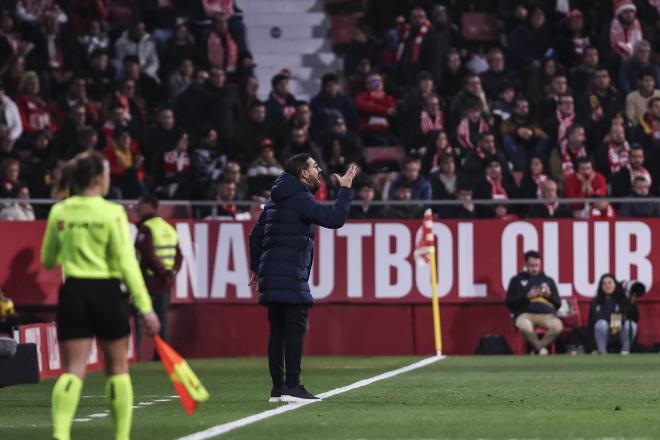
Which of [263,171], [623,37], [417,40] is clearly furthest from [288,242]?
[623,37]

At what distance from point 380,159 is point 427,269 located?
3.17 m

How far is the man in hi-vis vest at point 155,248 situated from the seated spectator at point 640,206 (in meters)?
6.13

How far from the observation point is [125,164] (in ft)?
85.2

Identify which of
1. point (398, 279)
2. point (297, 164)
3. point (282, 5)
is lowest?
point (398, 279)

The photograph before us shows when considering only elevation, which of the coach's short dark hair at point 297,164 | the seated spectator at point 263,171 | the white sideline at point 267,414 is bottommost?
the white sideline at point 267,414

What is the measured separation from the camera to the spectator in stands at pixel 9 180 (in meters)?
24.4

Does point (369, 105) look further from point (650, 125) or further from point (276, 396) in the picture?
point (276, 396)

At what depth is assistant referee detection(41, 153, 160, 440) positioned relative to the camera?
1032cm

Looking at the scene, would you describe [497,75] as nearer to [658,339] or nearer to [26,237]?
[658,339]

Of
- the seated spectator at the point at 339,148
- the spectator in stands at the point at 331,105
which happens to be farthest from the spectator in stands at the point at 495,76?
the seated spectator at the point at 339,148

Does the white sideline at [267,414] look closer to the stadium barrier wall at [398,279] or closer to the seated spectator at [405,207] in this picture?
the stadium barrier wall at [398,279]

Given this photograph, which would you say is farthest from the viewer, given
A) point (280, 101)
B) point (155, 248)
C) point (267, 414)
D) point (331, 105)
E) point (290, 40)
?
point (290, 40)

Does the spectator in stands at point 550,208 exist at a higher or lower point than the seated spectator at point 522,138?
lower

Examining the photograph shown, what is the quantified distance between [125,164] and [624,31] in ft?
27.6
